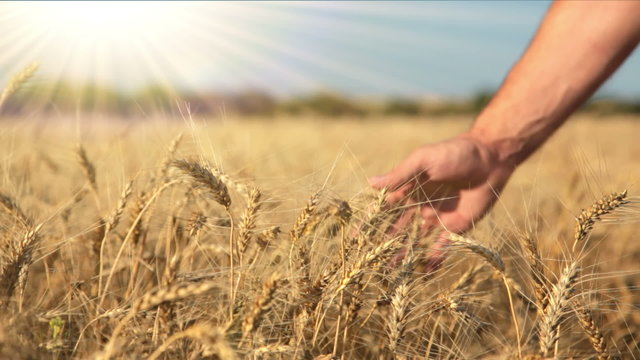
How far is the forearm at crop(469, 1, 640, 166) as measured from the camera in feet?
5.37

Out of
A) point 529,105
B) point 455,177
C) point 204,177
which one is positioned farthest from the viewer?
point 529,105

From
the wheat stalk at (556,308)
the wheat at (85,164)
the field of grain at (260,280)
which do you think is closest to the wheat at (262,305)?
the field of grain at (260,280)

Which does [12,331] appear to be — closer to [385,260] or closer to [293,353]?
[293,353]

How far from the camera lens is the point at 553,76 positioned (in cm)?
172

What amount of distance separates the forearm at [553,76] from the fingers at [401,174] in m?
0.32

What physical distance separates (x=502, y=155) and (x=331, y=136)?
642 cm

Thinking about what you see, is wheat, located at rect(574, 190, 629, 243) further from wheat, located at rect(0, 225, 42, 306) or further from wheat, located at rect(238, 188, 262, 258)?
wheat, located at rect(0, 225, 42, 306)

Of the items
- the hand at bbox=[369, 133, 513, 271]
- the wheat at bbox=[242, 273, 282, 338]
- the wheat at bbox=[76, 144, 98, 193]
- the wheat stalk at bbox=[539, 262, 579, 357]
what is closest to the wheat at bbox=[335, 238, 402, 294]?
the wheat at bbox=[242, 273, 282, 338]

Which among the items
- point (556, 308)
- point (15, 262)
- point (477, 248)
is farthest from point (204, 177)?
point (556, 308)

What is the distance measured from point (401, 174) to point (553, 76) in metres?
0.62

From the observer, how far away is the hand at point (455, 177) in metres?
1.54

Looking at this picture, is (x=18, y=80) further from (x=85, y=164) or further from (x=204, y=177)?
(x=204, y=177)

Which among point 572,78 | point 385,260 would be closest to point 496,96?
point 572,78

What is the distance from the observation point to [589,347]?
1.48 meters
